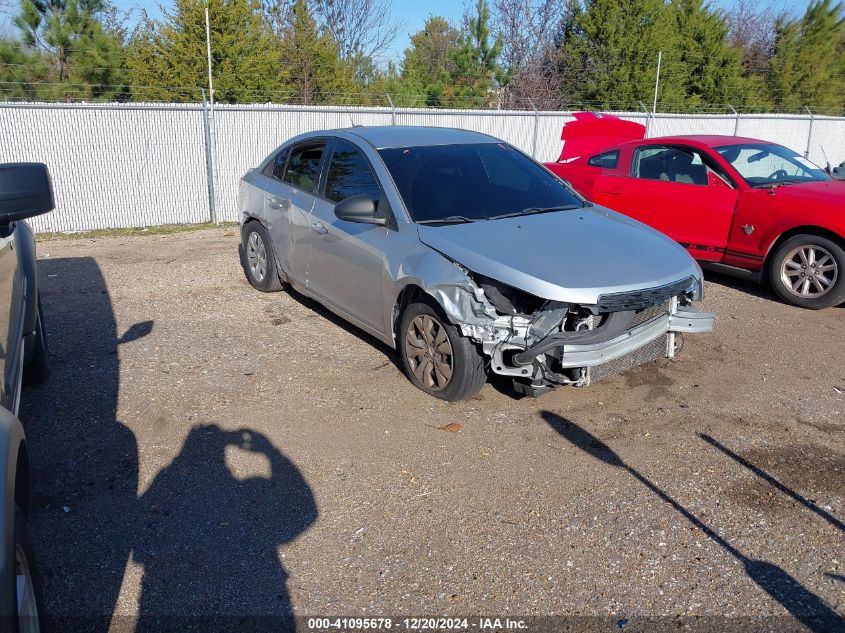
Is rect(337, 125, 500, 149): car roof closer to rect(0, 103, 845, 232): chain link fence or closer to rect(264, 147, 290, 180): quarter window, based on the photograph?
rect(264, 147, 290, 180): quarter window

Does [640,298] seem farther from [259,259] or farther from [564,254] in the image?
[259,259]

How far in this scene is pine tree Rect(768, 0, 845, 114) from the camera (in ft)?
102

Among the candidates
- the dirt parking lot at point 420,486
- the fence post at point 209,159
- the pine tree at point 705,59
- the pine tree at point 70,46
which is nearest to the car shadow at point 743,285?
the dirt parking lot at point 420,486

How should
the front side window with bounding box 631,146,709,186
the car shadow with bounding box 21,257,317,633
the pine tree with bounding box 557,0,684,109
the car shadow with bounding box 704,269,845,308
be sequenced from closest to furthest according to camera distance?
the car shadow with bounding box 21,257,317,633 < the car shadow with bounding box 704,269,845,308 < the front side window with bounding box 631,146,709,186 < the pine tree with bounding box 557,0,684,109

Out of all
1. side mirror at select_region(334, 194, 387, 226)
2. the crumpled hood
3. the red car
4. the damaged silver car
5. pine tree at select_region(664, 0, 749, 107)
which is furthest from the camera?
pine tree at select_region(664, 0, 749, 107)

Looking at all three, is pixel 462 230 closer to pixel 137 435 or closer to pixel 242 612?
pixel 137 435

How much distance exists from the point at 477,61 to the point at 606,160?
17.4m

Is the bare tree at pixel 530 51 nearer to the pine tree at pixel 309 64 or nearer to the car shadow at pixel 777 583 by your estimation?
the pine tree at pixel 309 64

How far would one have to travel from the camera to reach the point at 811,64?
103ft

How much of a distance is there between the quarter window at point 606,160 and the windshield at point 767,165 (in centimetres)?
129

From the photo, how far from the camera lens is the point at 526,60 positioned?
29297 mm

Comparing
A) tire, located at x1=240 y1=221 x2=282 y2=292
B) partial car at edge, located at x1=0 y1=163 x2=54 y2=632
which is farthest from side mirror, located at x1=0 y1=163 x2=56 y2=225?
tire, located at x1=240 y1=221 x2=282 y2=292

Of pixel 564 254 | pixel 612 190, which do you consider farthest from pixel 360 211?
pixel 612 190

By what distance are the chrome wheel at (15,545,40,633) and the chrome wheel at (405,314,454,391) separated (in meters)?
2.82
